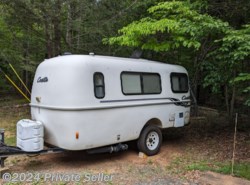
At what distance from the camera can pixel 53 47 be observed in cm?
1191

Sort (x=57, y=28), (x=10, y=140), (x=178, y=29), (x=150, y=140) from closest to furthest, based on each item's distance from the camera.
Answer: (x=178, y=29) < (x=150, y=140) < (x=10, y=140) < (x=57, y=28)

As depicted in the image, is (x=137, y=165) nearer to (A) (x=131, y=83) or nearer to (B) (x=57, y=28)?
(A) (x=131, y=83)

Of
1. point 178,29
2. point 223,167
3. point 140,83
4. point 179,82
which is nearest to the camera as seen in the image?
point 223,167

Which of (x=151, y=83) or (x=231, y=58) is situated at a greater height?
(x=231, y=58)

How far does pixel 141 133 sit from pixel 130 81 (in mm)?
1362

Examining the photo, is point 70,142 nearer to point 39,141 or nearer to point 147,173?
point 39,141

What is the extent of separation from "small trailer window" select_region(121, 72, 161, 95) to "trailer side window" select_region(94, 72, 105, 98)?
2.09ft

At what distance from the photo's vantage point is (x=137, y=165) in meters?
6.06

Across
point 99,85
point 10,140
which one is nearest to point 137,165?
point 99,85

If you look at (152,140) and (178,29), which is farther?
(152,140)

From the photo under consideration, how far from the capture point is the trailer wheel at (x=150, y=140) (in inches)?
261

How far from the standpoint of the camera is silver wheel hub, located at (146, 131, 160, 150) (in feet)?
22.4

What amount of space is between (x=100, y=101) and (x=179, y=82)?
3170 millimetres

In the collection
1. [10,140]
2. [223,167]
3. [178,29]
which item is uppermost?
[178,29]
